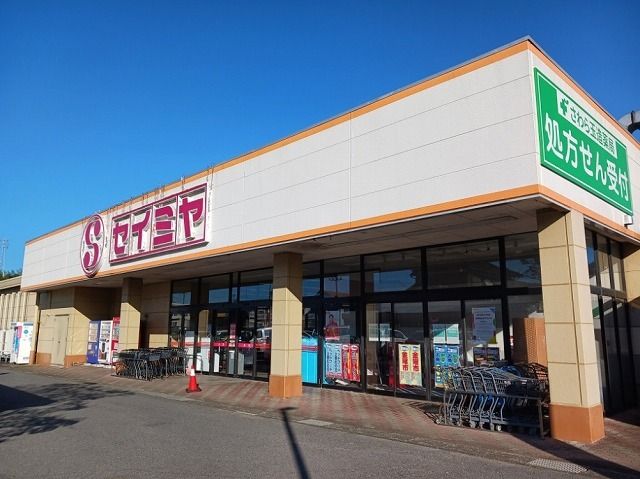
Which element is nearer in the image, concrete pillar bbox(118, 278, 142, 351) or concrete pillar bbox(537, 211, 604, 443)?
concrete pillar bbox(537, 211, 604, 443)

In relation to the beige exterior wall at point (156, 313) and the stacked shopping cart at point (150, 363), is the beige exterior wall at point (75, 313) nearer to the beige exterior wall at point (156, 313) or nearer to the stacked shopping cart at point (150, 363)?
the beige exterior wall at point (156, 313)

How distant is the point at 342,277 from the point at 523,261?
16.5ft

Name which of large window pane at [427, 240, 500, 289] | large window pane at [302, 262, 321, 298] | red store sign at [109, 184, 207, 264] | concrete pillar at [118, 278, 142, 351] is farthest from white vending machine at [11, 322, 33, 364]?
large window pane at [427, 240, 500, 289]

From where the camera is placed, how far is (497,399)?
8.95 m

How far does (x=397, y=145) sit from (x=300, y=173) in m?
2.74

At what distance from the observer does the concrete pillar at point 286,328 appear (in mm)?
12938

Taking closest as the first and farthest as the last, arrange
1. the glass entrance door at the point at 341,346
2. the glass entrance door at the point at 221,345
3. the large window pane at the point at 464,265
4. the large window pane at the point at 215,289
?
1. the large window pane at the point at 464,265
2. the glass entrance door at the point at 341,346
3. the glass entrance door at the point at 221,345
4. the large window pane at the point at 215,289

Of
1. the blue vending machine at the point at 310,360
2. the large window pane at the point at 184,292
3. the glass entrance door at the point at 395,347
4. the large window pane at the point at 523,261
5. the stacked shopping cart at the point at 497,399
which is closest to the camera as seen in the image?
the stacked shopping cart at the point at 497,399

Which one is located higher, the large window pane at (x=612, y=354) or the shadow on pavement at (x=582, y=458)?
the large window pane at (x=612, y=354)

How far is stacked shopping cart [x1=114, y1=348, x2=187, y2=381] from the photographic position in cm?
1759

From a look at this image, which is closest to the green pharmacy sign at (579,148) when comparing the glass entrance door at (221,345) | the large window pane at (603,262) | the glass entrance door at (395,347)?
the large window pane at (603,262)

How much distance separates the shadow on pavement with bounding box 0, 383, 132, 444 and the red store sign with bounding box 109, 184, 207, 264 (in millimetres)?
4406

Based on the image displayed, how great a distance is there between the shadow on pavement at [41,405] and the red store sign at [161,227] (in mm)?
4406

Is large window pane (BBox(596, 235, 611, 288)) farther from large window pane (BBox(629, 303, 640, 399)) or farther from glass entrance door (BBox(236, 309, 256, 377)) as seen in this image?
glass entrance door (BBox(236, 309, 256, 377))
